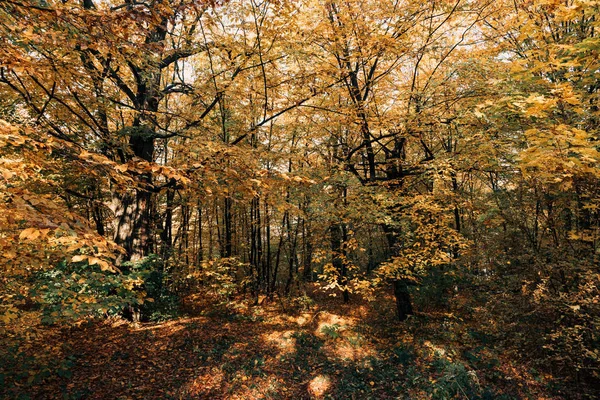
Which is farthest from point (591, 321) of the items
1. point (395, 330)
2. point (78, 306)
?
point (78, 306)

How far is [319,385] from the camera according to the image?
21.0 feet

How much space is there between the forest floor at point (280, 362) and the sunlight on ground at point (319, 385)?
2 cm

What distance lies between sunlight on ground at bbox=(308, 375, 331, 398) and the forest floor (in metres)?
0.02

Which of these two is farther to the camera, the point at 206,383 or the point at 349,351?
the point at 349,351

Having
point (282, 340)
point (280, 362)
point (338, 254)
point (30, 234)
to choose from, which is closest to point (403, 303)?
point (338, 254)

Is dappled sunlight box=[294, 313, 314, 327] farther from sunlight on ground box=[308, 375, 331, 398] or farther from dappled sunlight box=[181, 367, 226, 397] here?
dappled sunlight box=[181, 367, 226, 397]

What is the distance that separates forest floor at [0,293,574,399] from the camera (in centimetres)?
575

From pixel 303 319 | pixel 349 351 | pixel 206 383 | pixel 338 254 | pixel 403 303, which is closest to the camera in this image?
pixel 206 383

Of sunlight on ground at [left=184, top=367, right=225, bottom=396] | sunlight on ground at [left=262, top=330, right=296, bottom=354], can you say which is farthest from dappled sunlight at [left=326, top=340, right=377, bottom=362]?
sunlight on ground at [left=184, top=367, right=225, bottom=396]

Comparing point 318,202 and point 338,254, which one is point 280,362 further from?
point 318,202

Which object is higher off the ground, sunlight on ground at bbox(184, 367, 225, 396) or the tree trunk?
the tree trunk

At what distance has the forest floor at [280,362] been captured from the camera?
5.75m

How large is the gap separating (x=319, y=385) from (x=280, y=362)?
119cm

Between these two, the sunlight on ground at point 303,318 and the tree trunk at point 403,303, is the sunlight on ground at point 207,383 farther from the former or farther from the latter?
the tree trunk at point 403,303
